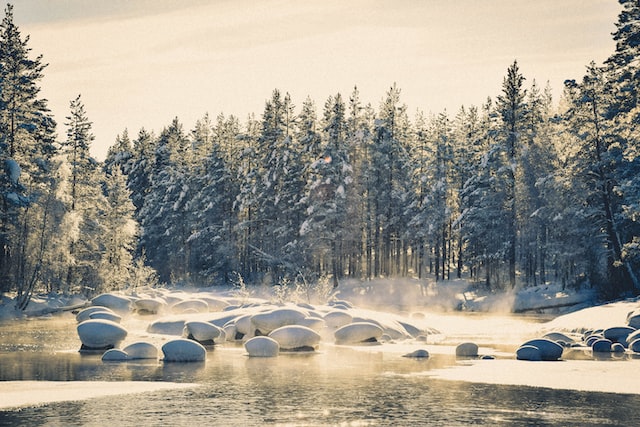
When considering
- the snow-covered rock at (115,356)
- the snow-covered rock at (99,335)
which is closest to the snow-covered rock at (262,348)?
the snow-covered rock at (115,356)

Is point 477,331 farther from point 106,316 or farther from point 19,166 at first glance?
point 19,166

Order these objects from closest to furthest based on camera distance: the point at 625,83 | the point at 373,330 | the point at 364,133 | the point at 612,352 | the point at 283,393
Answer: the point at 283,393, the point at 612,352, the point at 373,330, the point at 625,83, the point at 364,133

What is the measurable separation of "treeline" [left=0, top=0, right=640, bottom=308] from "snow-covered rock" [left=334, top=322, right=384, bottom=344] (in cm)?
1387

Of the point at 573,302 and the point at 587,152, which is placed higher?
the point at 587,152

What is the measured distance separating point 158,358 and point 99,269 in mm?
36111

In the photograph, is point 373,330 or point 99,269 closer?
point 373,330

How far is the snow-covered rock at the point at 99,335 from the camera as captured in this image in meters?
23.7

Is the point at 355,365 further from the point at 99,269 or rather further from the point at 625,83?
the point at 99,269

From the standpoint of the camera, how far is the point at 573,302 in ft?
143

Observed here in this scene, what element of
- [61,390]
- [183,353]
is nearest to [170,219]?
[183,353]

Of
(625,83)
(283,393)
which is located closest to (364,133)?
(625,83)

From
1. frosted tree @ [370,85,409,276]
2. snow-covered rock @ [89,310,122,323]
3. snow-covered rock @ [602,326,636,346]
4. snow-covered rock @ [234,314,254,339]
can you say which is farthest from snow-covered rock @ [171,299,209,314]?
frosted tree @ [370,85,409,276]

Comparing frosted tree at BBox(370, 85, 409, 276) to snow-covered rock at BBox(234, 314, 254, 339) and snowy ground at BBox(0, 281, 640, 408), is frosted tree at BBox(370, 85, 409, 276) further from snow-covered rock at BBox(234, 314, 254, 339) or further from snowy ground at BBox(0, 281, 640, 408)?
snow-covered rock at BBox(234, 314, 254, 339)

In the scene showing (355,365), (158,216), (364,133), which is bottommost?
(355,365)
